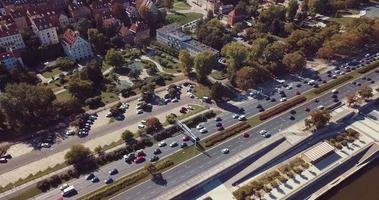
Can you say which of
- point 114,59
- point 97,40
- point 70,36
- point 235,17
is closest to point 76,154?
point 114,59

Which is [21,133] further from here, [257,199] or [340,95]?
[340,95]

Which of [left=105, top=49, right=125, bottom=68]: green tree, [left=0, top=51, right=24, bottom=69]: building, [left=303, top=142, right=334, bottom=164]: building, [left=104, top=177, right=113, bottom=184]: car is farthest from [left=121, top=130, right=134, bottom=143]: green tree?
[left=0, top=51, right=24, bottom=69]: building

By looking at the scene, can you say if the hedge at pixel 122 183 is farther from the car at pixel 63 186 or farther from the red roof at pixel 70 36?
the red roof at pixel 70 36

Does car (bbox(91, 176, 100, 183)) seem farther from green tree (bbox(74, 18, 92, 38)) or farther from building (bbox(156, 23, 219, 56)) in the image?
green tree (bbox(74, 18, 92, 38))

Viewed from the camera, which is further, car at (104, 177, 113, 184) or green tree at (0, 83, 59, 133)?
green tree at (0, 83, 59, 133)

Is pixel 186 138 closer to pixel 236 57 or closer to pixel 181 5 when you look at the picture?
pixel 236 57

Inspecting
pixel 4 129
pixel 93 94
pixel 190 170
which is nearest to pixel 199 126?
pixel 190 170
